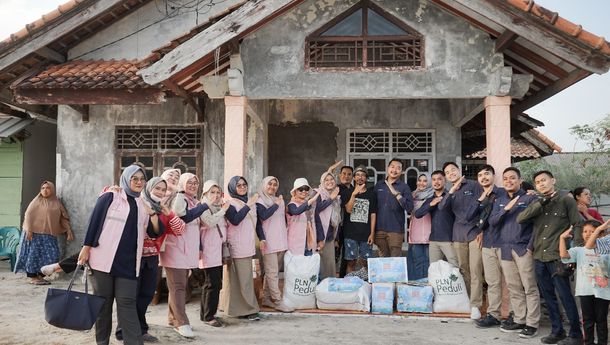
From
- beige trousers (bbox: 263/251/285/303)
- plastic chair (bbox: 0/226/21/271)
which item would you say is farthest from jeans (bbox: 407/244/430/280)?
plastic chair (bbox: 0/226/21/271)

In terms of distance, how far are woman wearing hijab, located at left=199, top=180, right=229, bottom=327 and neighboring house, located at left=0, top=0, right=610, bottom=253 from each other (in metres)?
0.86

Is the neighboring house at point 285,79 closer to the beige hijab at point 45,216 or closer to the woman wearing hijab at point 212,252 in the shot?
the beige hijab at point 45,216

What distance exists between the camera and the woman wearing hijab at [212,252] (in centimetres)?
543

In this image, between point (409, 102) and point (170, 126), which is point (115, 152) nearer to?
point (170, 126)

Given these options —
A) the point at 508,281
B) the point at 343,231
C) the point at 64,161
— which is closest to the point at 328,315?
the point at 343,231

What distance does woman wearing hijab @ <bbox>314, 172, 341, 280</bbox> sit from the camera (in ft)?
21.5

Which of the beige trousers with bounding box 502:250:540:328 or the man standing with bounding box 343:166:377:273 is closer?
the beige trousers with bounding box 502:250:540:328

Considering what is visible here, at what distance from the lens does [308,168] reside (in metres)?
8.87

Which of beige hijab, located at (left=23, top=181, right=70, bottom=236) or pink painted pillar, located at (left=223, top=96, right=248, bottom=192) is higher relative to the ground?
pink painted pillar, located at (left=223, top=96, right=248, bottom=192)

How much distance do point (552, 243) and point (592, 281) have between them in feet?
1.61

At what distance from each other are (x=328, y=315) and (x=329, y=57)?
3.30 meters

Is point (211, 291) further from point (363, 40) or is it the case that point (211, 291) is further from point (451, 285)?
point (363, 40)

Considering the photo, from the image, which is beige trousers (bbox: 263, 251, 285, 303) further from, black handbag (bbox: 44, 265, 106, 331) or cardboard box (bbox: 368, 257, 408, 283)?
black handbag (bbox: 44, 265, 106, 331)

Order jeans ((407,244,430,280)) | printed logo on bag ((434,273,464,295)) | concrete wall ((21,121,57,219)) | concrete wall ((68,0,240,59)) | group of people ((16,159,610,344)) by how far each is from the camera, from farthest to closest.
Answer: concrete wall ((21,121,57,219)) → concrete wall ((68,0,240,59)) → jeans ((407,244,430,280)) → printed logo on bag ((434,273,464,295)) → group of people ((16,159,610,344))
